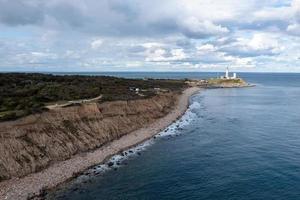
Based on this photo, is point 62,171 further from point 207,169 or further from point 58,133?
point 207,169

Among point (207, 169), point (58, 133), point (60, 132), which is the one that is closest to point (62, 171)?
point (58, 133)

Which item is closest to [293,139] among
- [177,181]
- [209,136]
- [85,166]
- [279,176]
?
[209,136]

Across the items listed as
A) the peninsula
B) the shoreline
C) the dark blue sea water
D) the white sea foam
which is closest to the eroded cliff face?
the peninsula

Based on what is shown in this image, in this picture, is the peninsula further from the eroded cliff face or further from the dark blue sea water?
the dark blue sea water

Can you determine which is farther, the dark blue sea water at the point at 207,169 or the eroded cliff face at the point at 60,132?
the eroded cliff face at the point at 60,132

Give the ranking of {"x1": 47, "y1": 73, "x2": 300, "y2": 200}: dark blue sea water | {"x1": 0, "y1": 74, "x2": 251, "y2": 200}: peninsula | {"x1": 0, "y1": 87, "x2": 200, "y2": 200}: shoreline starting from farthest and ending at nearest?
1. {"x1": 0, "y1": 74, "x2": 251, "y2": 200}: peninsula
2. {"x1": 47, "y1": 73, "x2": 300, "y2": 200}: dark blue sea water
3. {"x1": 0, "y1": 87, "x2": 200, "y2": 200}: shoreline

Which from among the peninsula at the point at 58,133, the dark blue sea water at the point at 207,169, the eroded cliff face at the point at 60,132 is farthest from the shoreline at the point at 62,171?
the dark blue sea water at the point at 207,169

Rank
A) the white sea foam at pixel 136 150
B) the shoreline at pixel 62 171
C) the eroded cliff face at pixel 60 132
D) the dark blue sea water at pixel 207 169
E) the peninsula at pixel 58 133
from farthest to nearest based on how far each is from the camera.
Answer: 1. the white sea foam at pixel 136 150
2. the eroded cliff face at pixel 60 132
3. the peninsula at pixel 58 133
4. the dark blue sea water at pixel 207 169
5. the shoreline at pixel 62 171

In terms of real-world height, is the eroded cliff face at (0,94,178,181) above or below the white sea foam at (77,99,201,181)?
above

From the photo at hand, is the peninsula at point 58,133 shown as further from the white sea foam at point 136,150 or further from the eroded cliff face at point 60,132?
the white sea foam at point 136,150

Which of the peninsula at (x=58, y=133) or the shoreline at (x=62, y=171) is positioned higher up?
the peninsula at (x=58, y=133)
